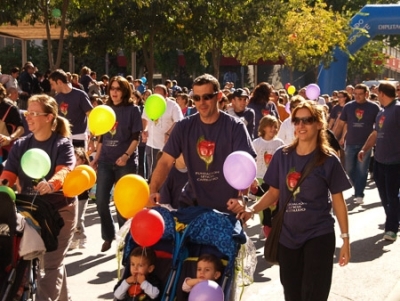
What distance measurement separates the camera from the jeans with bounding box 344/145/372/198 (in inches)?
567

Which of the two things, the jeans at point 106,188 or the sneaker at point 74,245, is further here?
the sneaker at point 74,245

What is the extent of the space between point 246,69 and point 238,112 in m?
43.2

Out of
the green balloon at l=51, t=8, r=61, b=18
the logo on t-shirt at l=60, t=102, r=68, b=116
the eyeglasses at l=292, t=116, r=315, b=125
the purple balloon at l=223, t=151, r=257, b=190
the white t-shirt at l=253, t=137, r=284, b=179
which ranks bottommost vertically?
the white t-shirt at l=253, t=137, r=284, b=179

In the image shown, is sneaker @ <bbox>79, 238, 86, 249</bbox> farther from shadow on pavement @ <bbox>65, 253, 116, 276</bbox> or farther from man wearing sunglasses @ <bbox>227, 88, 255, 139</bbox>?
man wearing sunglasses @ <bbox>227, 88, 255, 139</bbox>

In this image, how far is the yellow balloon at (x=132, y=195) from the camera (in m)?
5.89

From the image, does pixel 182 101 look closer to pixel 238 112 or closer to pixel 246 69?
pixel 238 112

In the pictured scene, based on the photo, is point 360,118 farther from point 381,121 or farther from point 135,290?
point 135,290

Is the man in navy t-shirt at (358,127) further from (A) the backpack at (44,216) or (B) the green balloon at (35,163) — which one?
(A) the backpack at (44,216)

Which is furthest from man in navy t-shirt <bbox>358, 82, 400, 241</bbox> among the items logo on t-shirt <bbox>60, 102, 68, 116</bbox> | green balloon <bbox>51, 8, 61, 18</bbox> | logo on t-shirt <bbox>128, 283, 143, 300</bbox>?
green balloon <bbox>51, 8, 61, 18</bbox>

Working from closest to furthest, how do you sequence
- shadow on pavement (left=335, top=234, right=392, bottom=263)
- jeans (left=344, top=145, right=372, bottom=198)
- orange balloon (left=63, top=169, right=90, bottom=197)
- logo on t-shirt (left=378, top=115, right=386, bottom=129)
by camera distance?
1. orange balloon (left=63, top=169, right=90, bottom=197)
2. shadow on pavement (left=335, top=234, right=392, bottom=263)
3. logo on t-shirt (left=378, top=115, right=386, bottom=129)
4. jeans (left=344, top=145, right=372, bottom=198)

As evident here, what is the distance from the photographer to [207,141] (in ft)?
21.4

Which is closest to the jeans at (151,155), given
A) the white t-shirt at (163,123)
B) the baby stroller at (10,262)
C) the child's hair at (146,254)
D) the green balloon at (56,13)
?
the white t-shirt at (163,123)

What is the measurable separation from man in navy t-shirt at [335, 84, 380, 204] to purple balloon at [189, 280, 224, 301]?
8812 millimetres

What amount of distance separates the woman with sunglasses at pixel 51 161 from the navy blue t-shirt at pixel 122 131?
3.23 m
